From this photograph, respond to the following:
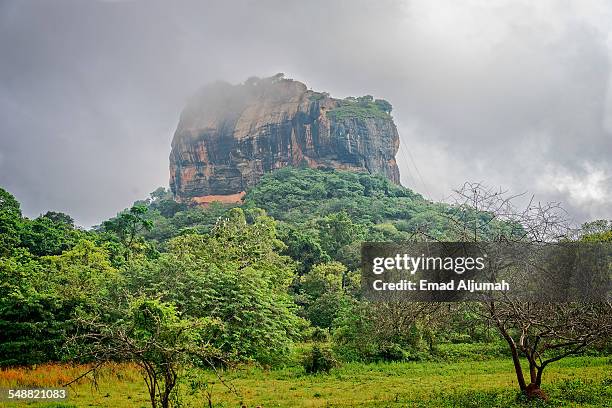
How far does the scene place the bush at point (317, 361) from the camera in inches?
625

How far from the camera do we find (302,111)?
84375 millimetres

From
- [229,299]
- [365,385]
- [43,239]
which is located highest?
[43,239]

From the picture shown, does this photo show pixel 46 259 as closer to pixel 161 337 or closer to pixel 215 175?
pixel 161 337

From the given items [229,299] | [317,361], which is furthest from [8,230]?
[317,361]

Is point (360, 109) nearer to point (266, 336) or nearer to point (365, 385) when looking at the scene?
point (266, 336)

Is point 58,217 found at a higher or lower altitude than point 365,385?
higher

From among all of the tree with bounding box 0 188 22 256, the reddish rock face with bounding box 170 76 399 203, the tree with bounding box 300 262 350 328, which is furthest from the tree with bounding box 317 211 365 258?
the reddish rock face with bounding box 170 76 399 203

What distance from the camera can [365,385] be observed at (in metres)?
13.8

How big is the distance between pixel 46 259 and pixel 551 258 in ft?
68.2

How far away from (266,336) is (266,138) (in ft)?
230

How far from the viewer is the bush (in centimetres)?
1587

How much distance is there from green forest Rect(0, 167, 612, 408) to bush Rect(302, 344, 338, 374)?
0.13 ft

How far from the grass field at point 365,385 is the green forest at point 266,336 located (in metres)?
0.05

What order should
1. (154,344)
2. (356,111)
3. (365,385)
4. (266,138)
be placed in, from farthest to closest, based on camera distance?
(356,111), (266,138), (365,385), (154,344)
